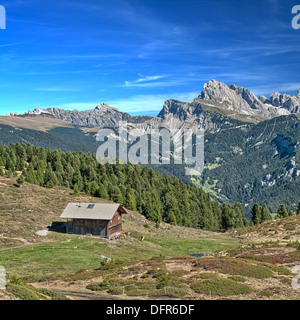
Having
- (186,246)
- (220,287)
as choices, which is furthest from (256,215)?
(220,287)

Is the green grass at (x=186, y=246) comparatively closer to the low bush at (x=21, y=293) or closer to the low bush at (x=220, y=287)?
the low bush at (x=220, y=287)

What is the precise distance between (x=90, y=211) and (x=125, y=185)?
224ft

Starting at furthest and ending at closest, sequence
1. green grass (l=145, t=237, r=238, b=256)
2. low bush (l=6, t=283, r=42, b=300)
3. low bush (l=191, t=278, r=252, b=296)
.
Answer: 1. green grass (l=145, t=237, r=238, b=256)
2. low bush (l=191, t=278, r=252, b=296)
3. low bush (l=6, t=283, r=42, b=300)

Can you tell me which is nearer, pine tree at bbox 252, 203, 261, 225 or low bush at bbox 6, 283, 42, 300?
low bush at bbox 6, 283, 42, 300

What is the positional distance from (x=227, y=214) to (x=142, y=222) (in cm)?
4900

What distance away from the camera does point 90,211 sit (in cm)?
7275

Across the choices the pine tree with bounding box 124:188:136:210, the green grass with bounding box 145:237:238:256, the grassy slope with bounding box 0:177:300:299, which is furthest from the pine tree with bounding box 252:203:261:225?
the green grass with bounding box 145:237:238:256

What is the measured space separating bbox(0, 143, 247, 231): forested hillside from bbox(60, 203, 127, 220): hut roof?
35880 mm

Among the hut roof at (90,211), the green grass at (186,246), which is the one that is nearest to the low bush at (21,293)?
the green grass at (186,246)

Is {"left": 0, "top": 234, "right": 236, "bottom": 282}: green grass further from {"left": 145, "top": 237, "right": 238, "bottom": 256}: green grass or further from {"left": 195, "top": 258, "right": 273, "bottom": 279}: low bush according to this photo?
{"left": 195, "top": 258, "right": 273, "bottom": 279}: low bush

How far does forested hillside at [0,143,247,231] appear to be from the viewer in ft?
387
